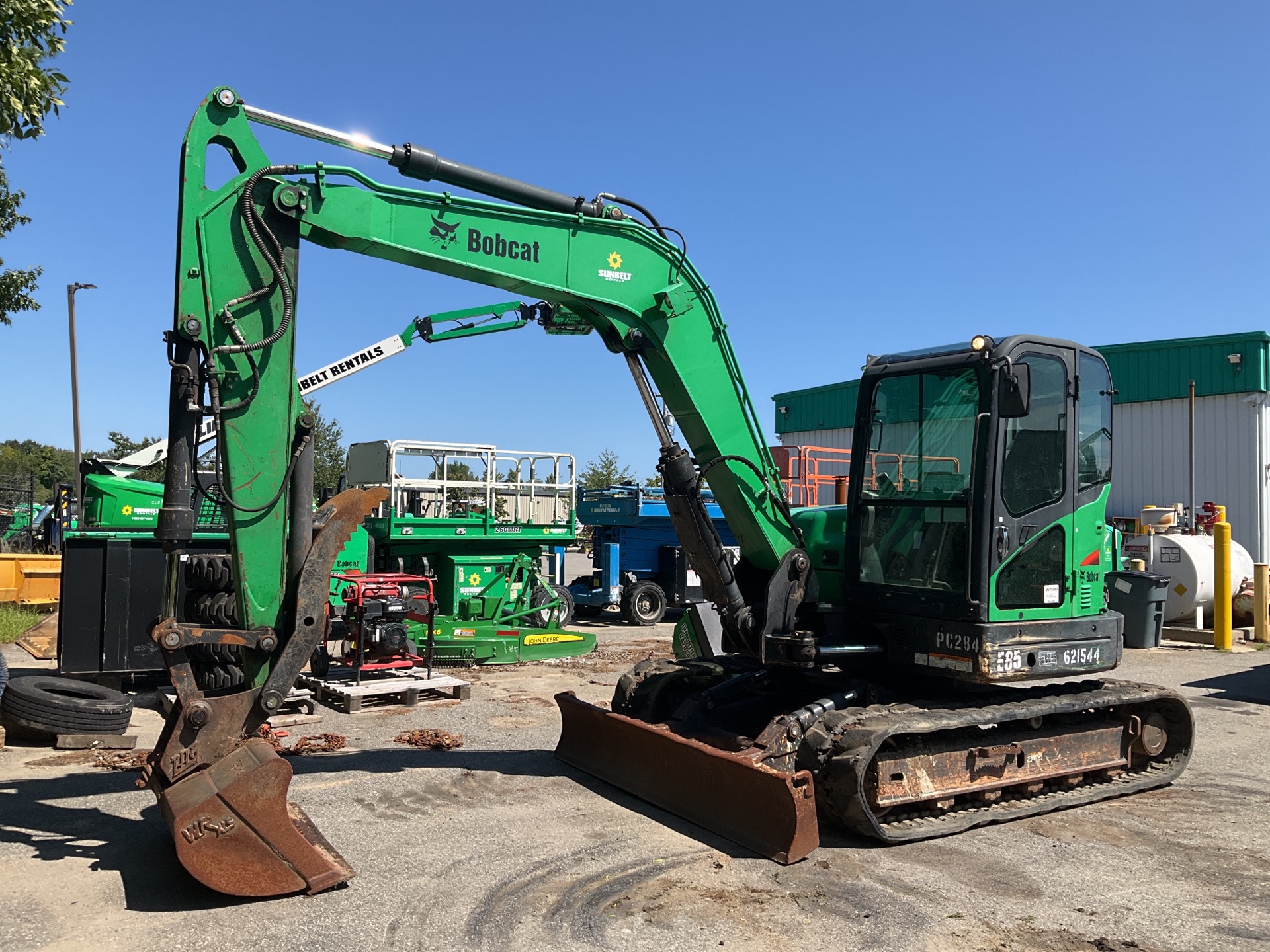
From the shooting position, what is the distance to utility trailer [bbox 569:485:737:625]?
18953 millimetres

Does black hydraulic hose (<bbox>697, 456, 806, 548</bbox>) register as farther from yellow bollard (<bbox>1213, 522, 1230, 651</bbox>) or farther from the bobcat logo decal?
yellow bollard (<bbox>1213, 522, 1230, 651</bbox>)

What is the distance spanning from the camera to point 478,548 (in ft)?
46.9

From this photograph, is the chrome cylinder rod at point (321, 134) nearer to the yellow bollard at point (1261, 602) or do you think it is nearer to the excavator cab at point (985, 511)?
the excavator cab at point (985, 511)

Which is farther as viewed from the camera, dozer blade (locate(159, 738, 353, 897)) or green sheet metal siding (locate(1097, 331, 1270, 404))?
green sheet metal siding (locate(1097, 331, 1270, 404))

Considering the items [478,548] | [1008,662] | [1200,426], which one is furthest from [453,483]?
[1200,426]

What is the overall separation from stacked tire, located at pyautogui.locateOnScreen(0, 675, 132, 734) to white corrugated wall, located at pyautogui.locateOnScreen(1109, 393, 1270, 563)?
74.4 feet

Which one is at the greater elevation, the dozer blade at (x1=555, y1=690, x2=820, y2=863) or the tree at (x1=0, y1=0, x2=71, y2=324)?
the tree at (x1=0, y1=0, x2=71, y2=324)

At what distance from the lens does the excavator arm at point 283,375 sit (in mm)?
5062

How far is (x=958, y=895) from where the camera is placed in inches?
211

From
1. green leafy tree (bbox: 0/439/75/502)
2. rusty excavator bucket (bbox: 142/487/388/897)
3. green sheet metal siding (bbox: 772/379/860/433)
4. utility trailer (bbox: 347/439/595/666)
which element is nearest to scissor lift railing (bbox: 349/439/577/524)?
utility trailer (bbox: 347/439/595/666)

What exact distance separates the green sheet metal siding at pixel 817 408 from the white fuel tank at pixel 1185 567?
1325 cm

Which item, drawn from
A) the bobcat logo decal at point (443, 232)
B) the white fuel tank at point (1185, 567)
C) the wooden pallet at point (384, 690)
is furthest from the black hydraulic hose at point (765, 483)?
the white fuel tank at point (1185, 567)

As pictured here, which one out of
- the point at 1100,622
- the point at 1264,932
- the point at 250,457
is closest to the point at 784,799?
the point at 1264,932

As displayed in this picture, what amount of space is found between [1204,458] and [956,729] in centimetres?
2113
